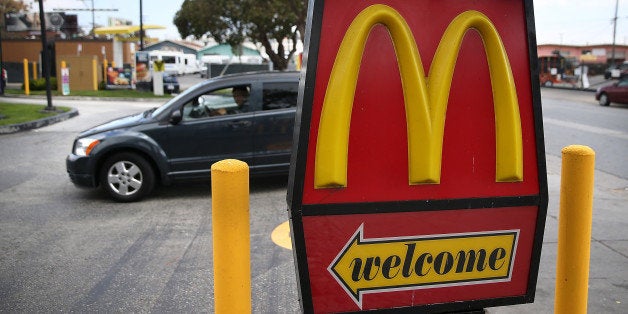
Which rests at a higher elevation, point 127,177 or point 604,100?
point 604,100

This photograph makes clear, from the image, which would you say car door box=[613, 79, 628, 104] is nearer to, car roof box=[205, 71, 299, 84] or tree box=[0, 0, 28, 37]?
car roof box=[205, 71, 299, 84]

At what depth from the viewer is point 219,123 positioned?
761cm

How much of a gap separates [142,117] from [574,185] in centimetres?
659

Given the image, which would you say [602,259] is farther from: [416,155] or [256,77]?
[256,77]

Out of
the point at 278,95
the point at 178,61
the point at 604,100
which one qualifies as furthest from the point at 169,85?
the point at 178,61

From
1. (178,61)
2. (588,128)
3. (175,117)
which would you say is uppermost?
(178,61)

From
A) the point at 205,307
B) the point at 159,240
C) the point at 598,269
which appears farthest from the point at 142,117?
the point at 598,269

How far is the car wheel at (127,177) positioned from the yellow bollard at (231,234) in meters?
5.75

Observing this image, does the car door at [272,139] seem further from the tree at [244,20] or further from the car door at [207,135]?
the tree at [244,20]

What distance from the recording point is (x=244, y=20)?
34.4 meters

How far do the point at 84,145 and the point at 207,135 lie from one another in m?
1.54

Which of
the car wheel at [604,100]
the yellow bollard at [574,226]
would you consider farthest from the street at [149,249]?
the car wheel at [604,100]

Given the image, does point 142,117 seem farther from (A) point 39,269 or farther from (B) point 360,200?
(B) point 360,200

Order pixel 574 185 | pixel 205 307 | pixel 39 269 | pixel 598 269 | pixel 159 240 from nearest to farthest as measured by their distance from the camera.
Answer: pixel 574 185
pixel 205 307
pixel 598 269
pixel 39 269
pixel 159 240
